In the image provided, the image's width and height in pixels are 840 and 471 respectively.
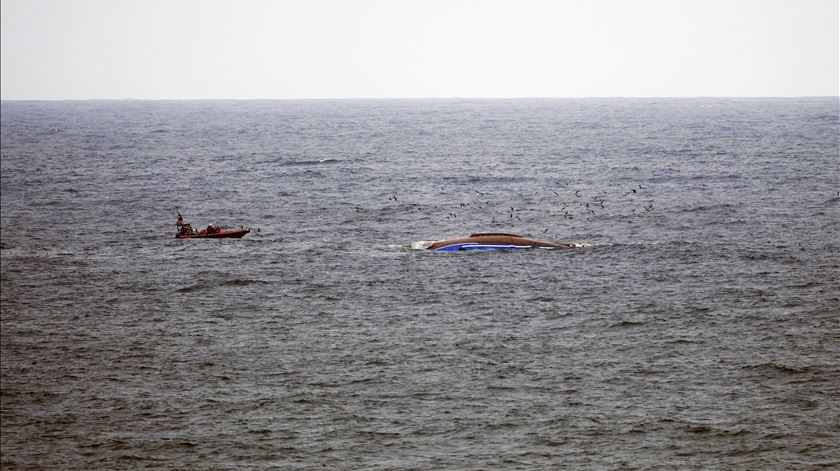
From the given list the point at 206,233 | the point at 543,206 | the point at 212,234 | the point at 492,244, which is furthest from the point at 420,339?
the point at 543,206

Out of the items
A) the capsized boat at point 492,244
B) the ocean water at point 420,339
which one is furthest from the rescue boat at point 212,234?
the capsized boat at point 492,244

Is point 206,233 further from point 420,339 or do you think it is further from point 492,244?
point 420,339

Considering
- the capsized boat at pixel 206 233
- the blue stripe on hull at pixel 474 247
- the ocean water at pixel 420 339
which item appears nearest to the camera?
the ocean water at pixel 420 339

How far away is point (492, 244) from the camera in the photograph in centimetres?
9756

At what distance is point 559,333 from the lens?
66375 millimetres

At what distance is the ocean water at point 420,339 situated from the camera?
4759 centimetres

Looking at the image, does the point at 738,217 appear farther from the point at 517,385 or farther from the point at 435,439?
the point at 435,439

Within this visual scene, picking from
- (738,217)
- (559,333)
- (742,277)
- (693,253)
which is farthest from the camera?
(738,217)

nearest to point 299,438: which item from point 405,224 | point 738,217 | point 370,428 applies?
point 370,428

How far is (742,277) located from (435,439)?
45.4 metres

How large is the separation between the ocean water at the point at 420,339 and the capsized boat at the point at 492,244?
6.37ft

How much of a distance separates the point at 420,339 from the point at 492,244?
34.0 metres

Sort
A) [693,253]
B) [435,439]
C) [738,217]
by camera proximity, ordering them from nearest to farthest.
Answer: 1. [435,439]
2. [693,253]
3. [738,217]

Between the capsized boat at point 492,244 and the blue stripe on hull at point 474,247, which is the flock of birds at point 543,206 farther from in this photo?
the blue stripe on hull at point 474,247
